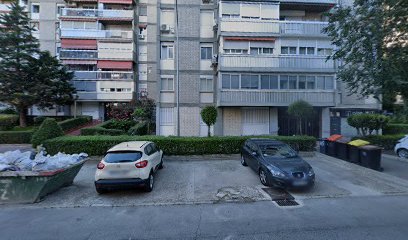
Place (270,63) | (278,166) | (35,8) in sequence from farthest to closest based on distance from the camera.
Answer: (35,8), (270,63), (278,166)

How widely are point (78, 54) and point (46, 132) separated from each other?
15290 mm

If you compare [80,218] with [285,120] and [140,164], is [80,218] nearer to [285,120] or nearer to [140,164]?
[140,164]

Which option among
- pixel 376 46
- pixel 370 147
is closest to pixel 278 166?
pixel 376 46

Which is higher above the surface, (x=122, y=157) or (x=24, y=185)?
(x=122, y=157)

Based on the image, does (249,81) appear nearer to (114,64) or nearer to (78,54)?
(114,64)

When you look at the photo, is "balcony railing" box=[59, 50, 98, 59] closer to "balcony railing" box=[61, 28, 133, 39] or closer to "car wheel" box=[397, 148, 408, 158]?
"balcony railing" box=[61, 28, 133, 39]

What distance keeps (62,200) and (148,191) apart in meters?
2.29

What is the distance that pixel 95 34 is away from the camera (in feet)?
73.6

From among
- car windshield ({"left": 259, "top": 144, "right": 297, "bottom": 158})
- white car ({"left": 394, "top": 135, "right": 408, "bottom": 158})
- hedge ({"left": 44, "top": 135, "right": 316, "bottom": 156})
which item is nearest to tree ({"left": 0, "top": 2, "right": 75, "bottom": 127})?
hedge ({"left": 44, "top": 135, "right": 316, "bottom": 156})

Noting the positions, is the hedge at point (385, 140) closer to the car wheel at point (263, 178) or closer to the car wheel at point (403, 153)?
the car wheel at point (403, 153)

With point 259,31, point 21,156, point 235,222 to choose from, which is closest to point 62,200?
point 21,156

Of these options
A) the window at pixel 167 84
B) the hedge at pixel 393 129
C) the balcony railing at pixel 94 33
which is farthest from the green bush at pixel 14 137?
the hedge at pixel 393 129

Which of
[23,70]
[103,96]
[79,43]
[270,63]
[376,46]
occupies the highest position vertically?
[79,43]

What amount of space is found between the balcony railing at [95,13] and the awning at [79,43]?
8.73 ft
